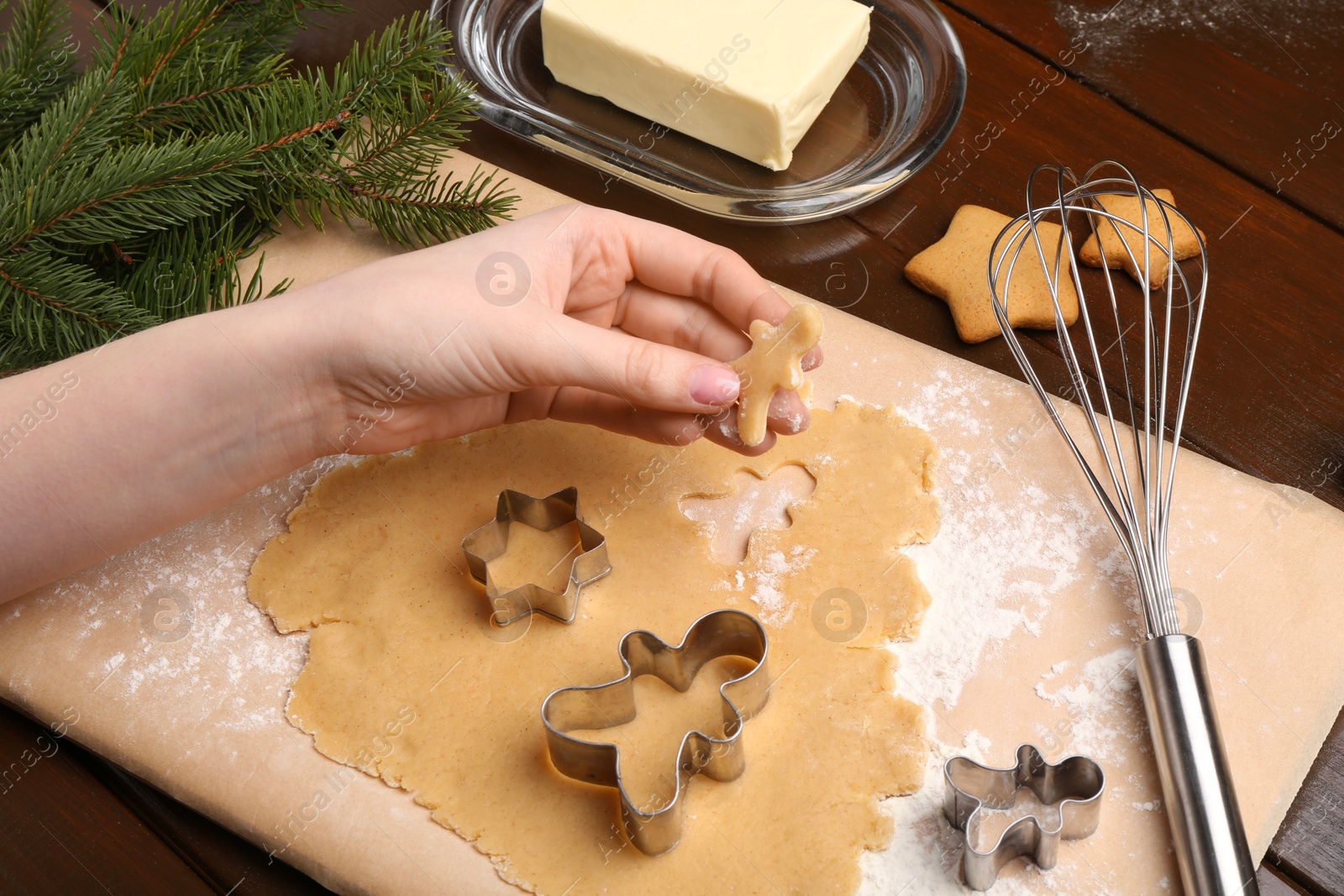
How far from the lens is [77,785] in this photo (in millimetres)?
931

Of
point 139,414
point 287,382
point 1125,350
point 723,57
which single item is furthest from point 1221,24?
point 139,414

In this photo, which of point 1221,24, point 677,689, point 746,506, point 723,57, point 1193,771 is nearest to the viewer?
point 1193,771

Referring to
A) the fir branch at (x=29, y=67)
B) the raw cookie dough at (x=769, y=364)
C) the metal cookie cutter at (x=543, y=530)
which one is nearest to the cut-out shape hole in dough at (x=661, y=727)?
the metal cookie cutter at (x=543, y=530)

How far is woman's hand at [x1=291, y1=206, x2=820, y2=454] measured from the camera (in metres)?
→ 0.85

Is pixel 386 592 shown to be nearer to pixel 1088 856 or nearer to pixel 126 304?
pixel 126 304

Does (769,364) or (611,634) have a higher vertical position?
(769,364)

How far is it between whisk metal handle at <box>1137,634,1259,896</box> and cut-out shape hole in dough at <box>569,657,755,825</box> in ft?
1.18

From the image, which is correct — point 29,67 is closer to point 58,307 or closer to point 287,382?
point 58,307

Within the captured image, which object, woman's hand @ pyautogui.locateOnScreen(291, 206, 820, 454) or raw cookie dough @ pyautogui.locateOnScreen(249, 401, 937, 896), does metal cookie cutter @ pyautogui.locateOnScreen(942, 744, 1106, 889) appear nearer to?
raw cookie dough @ pyautogui.locateOnScreen(249, 401, 937, 896)

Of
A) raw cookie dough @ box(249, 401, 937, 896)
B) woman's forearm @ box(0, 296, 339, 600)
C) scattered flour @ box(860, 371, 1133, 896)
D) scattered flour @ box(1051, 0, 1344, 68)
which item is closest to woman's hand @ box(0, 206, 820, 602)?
woman's forearm @ box(0, 296, 339, 600)

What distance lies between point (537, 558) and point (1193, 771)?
62cm

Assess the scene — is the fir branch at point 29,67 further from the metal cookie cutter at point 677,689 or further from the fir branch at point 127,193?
the metal cookie cutter at point 677,689

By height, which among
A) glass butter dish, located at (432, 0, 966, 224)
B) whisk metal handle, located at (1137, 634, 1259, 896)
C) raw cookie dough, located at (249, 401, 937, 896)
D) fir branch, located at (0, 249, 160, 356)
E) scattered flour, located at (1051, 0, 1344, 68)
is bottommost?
raw cookie dough, located at (249, 401, 937, 896)

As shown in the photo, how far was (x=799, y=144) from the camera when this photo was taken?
50.0 inches
